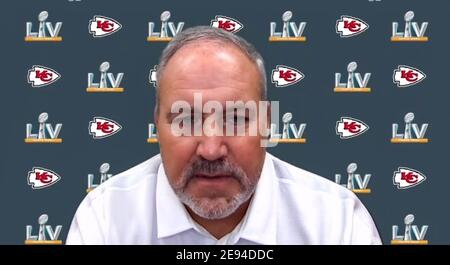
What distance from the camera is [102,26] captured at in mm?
2324

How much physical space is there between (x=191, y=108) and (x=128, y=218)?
0.47m

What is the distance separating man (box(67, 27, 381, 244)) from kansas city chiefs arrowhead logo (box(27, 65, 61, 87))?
75cm

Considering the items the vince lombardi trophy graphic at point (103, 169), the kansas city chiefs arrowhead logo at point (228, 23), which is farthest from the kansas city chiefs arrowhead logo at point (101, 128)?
the kansas city chiefs arrowhead logo at point (228, 23)

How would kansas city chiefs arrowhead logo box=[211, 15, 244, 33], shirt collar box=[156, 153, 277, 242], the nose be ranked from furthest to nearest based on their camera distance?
kansas city chiefs arrowhead logo box=[211, 15, 244, 33]
shirt collar box=[156, 153, 277, 242]
the nose

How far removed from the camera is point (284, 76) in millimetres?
2311

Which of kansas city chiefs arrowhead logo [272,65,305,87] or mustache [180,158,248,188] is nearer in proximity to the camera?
mustache [180,158,248,188]

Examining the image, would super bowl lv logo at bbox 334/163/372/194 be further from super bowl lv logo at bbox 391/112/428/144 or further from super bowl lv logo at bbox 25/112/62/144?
super bowl lv logo at bbox 25/112/62/144

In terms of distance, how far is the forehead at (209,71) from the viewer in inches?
60.4

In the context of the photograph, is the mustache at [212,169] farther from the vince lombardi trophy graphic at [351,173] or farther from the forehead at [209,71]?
the vince lombardi trophy graphic at [351,173]

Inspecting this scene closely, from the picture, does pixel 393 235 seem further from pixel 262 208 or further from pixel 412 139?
pixel 262 208

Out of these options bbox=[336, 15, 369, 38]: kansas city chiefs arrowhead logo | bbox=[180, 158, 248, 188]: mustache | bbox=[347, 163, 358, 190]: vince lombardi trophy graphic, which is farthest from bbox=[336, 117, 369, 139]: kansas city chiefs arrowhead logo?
bbox=[180, 158, 248, 188]: mustache

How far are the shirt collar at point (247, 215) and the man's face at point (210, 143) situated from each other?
0.08m

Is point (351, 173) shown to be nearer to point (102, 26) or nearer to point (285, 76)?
point (285, 76)

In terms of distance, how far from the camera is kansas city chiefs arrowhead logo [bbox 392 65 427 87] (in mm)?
2342
